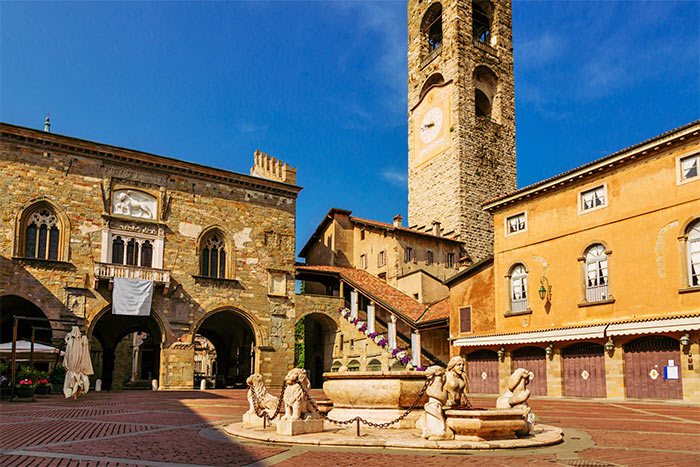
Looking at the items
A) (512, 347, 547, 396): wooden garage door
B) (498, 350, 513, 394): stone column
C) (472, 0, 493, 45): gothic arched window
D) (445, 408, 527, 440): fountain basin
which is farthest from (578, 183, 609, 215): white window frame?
(472, 0, 493, 45): gothic arched window

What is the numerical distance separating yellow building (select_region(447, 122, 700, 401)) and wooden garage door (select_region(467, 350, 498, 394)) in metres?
0.06

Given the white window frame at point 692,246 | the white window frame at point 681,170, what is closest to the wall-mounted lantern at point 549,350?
the white window frame at point 692,246

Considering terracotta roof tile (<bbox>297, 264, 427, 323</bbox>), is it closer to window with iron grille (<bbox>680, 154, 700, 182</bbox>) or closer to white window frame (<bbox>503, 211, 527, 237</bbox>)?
white window frame (<bbox>503, 211, 527, 237</bbox>)

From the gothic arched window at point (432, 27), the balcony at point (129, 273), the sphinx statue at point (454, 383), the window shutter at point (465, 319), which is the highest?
the gothic arched window at point (432, 27)

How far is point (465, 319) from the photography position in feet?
92.8

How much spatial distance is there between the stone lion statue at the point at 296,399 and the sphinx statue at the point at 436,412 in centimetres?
203

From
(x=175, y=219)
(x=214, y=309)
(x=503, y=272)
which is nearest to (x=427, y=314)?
(x=503, y=272)

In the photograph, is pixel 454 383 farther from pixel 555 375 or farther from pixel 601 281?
pixel 555 375

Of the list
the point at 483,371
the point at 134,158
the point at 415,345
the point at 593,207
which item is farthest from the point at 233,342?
the point at 593,207

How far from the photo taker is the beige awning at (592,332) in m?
18.4

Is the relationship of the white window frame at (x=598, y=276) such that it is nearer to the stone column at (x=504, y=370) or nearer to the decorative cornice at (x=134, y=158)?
the stone column at (x=504, y=370)

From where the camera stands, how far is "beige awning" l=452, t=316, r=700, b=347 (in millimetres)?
18398

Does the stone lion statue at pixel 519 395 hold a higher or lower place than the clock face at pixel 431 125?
lower

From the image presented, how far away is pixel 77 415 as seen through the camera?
1368 cm
